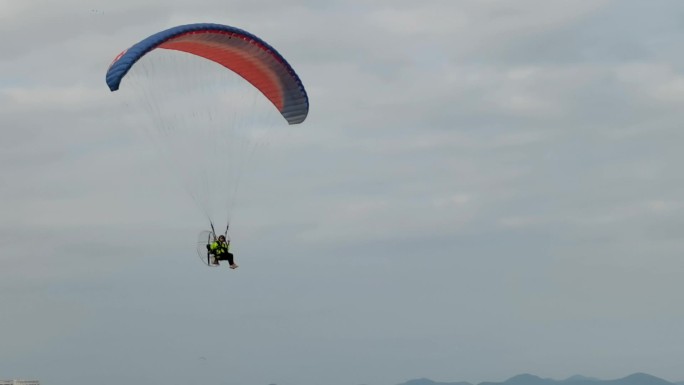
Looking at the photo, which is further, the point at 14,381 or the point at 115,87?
the point at 14,381

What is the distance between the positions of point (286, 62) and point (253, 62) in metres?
1.60

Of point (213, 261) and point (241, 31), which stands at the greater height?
point (241, 31)

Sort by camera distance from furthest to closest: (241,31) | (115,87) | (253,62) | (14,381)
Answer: (14,381)
(253,62)
(241,31)
(115,87)

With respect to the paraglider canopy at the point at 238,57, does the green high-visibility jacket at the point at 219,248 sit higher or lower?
lower

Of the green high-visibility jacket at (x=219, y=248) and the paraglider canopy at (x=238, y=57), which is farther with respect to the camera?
the green high-visibility jacket at (x=219, y=248)

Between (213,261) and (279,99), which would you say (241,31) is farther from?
(213,261)

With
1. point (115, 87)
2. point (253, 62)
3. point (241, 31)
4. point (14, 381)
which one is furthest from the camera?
point (14, 381)

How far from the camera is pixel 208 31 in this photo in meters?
42.3

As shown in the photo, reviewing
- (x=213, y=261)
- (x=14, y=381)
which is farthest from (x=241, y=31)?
(x=14, y=381)

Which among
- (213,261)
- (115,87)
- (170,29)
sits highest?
(170,29)

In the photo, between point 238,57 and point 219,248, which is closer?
point 219,248

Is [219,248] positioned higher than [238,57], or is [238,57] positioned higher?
[238,57]

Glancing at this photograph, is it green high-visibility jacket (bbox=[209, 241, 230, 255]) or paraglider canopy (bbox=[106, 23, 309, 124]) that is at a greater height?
paraglider canopy (bbox=[106, 23, 309, 124])

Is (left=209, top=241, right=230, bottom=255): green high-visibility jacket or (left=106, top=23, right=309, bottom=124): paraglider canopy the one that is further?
(left=209, top=241, right=230, bottom=255): green high-visibility jacket
